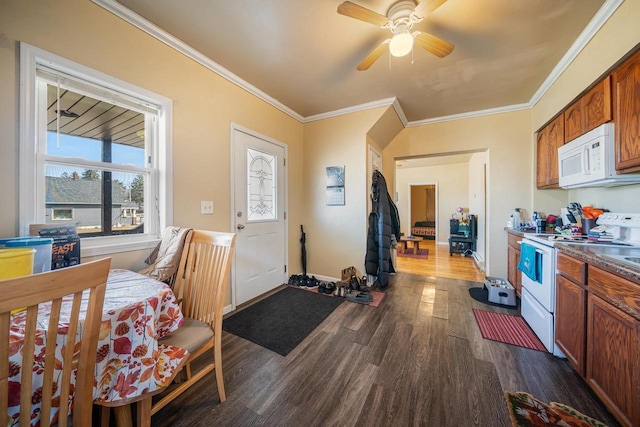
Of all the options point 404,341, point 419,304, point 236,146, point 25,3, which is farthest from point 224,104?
point 419,304

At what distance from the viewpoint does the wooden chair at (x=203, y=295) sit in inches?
48.1

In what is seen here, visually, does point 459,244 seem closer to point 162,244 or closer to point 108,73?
point 162,244

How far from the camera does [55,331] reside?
62 centimetres

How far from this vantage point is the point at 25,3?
1.28 meters

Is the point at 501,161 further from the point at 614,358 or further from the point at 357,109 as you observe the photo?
the point at 614,358

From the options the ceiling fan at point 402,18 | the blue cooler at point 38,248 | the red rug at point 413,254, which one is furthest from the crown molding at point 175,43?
the red rug at point 413,254

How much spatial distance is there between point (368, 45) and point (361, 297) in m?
2.62

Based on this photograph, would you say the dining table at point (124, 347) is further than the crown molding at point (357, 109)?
No

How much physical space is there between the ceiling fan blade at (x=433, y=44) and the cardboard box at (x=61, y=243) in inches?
104

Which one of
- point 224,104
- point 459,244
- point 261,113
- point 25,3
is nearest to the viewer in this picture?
point 25,3

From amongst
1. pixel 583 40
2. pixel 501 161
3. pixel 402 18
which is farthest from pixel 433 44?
pixel 501 161

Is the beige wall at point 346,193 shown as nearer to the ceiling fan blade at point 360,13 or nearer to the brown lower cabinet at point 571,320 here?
the ceiling fan blade at point 360,13

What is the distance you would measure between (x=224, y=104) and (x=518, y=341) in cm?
355

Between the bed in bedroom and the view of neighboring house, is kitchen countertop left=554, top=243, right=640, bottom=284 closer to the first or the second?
the view of neighboring house
